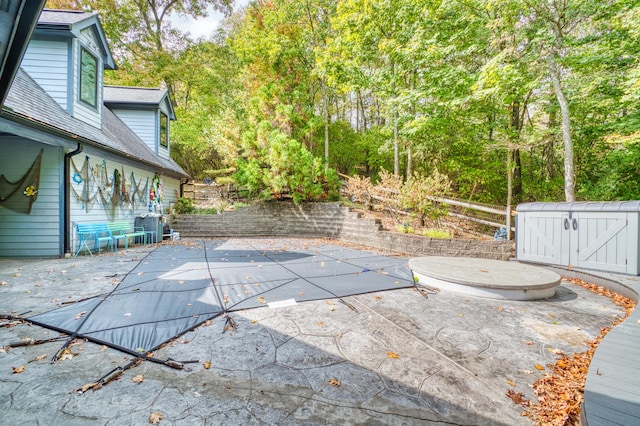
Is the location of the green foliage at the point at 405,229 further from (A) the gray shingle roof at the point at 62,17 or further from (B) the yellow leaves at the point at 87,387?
(A) the gray shingle roof at the point at 62,17

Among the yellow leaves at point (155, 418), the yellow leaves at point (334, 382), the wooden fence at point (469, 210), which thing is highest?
the wooden fence at point (469, 210)

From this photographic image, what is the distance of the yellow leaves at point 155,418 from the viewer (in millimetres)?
1551

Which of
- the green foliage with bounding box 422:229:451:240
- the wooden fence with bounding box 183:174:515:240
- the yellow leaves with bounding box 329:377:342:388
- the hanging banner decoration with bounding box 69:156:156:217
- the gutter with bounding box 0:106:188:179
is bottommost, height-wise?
the yellow leaves with bounding box 329:377:342:388

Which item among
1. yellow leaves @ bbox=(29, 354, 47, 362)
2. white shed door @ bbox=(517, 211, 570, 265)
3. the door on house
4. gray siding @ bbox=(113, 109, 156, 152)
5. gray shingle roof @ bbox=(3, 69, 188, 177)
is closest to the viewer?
yellow leaves @ bbox=(29, 354, 47, 362)

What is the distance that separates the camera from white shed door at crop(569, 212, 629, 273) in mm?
4488

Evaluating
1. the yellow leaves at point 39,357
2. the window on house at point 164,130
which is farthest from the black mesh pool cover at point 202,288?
the window on house at point 164,130

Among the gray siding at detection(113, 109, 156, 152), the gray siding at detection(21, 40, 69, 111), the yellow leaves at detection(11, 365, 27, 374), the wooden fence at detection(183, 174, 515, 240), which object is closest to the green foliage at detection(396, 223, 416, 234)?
the wooden fence at detection(183, 174, 515, 240)

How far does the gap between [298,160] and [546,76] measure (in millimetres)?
7563

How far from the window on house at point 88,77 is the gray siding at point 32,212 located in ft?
6.65

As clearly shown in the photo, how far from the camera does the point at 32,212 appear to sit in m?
5.92

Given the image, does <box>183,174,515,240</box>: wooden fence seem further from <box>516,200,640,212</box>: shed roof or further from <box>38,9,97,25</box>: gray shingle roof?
<box>38,9,97,25</box>: gray shingle roof

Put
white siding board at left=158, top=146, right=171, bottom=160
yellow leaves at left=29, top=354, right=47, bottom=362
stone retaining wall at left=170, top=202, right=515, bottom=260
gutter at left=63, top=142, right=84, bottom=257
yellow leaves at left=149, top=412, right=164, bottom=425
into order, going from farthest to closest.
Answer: white siding board at left=158, top=146, right=171, bottom=160 < stone retaining wall at left=170, top=202, right=515, bottom=260 < gutter at left=63, top=142, right=84, bottom=257 < yellow leaves at left=29, top=354, right=47, bottom=362 < yellow leaves at left=149, top=412, right=164, bottom=425

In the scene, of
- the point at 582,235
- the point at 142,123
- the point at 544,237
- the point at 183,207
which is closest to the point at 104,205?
the point at 183,207

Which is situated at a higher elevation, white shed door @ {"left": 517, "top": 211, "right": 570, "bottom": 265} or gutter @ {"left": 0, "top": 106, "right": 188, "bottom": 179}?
gutter @ {"left": 0, "top": 106, "right": 188, "bottom": 179}
